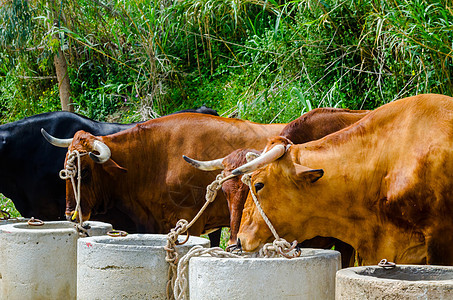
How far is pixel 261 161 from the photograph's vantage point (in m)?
3.88

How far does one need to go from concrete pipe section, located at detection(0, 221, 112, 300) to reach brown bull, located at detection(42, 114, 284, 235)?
3.07 feet

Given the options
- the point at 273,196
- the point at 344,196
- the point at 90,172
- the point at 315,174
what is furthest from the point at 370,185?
the point at 90,172

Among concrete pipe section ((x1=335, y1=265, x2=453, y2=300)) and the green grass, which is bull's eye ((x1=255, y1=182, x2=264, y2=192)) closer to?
concrete pipe section ((x1=335, y1=265, x2=453, y2=300))

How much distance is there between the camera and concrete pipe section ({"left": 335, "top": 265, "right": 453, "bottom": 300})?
99.7 inches

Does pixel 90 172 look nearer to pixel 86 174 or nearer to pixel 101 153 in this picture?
pixel 86 174

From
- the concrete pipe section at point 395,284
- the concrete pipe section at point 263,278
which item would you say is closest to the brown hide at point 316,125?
the concrete pipe section at point 263,278

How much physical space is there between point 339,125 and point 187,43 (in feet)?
19.1

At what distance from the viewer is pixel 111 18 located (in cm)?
1210

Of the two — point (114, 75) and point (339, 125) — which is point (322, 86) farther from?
point (114, 75)

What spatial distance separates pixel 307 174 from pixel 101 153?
2.39 meters

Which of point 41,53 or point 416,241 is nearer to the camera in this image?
point 416,241

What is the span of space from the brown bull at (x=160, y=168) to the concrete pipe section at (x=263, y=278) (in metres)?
2.32

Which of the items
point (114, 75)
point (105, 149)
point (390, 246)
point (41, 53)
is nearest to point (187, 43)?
point (114, 75)

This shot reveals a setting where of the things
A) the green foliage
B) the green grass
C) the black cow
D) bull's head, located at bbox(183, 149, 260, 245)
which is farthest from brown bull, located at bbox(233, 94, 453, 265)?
the green grass
